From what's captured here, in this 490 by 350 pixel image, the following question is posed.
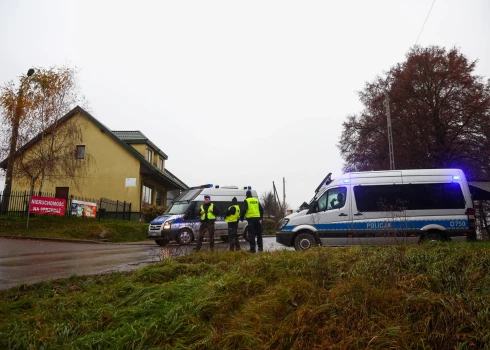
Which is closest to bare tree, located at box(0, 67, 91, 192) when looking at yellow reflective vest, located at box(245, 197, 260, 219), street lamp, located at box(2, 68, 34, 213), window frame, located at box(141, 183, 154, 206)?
street lamp, located at box(2, 68, 34, 213)

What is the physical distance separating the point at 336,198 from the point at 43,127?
61.3 ft

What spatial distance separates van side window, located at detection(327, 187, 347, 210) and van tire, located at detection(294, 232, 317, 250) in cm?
103

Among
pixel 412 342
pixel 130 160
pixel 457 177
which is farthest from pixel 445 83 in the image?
pixel 412 342

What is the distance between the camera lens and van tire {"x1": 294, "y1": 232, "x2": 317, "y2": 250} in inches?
423

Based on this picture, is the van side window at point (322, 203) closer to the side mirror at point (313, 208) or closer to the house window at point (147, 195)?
the side mirror at point (313, 208)

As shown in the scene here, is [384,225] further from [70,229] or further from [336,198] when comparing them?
[70,229]

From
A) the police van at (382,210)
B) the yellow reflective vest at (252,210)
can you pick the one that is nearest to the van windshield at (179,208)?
the yellow reflective vest at (252,210)

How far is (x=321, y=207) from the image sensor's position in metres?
11.1

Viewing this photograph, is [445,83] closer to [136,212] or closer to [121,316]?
[136,212]

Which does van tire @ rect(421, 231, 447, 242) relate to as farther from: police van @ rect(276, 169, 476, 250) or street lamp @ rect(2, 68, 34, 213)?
street lamp @ rect(2, 68, 34, 213)

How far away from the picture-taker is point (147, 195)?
31578 mm

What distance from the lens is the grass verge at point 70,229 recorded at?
17656 millimetres

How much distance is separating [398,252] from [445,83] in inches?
952

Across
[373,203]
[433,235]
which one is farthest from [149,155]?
[433,235]
